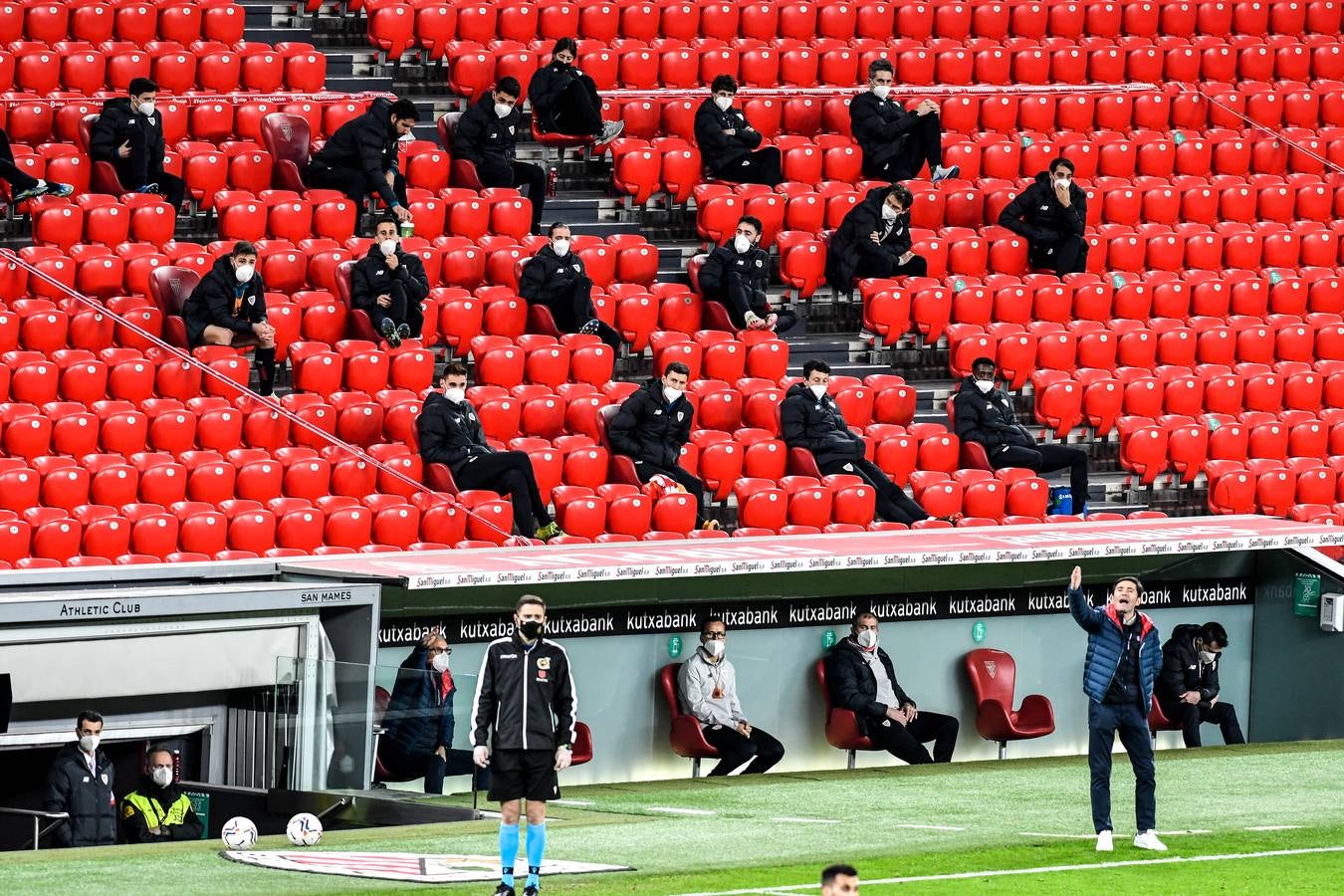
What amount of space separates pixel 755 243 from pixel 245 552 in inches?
252

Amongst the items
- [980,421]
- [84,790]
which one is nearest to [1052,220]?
[980,421]

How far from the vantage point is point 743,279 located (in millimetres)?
21344

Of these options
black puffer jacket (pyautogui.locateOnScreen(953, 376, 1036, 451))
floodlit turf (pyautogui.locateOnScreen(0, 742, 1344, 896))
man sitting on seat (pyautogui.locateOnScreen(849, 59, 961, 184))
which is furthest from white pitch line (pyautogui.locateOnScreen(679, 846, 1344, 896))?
man sitting on seat (pyautogui.locateOnScreen(849, 59, 961, 184))

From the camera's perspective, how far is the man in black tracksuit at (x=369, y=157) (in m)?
20.7

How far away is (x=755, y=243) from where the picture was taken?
70.0ft

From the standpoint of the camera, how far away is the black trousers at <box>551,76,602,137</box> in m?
22.4

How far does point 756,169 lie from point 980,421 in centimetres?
386

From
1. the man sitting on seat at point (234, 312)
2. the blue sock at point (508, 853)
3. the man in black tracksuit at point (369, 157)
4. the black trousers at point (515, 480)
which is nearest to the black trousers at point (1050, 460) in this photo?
the black trousers at point (515, 480)

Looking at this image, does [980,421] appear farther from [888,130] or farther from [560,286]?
[888,130]

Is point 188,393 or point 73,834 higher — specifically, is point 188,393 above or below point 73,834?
above

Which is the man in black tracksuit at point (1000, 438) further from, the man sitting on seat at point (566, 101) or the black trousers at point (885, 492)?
the man sitting on seat at point (566, 101)

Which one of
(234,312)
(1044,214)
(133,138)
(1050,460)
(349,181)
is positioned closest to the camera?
(234,312)

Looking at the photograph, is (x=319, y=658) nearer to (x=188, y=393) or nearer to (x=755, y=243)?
(x=188, y=393)

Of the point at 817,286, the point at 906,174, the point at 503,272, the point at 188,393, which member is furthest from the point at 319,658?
the point at 906,174
